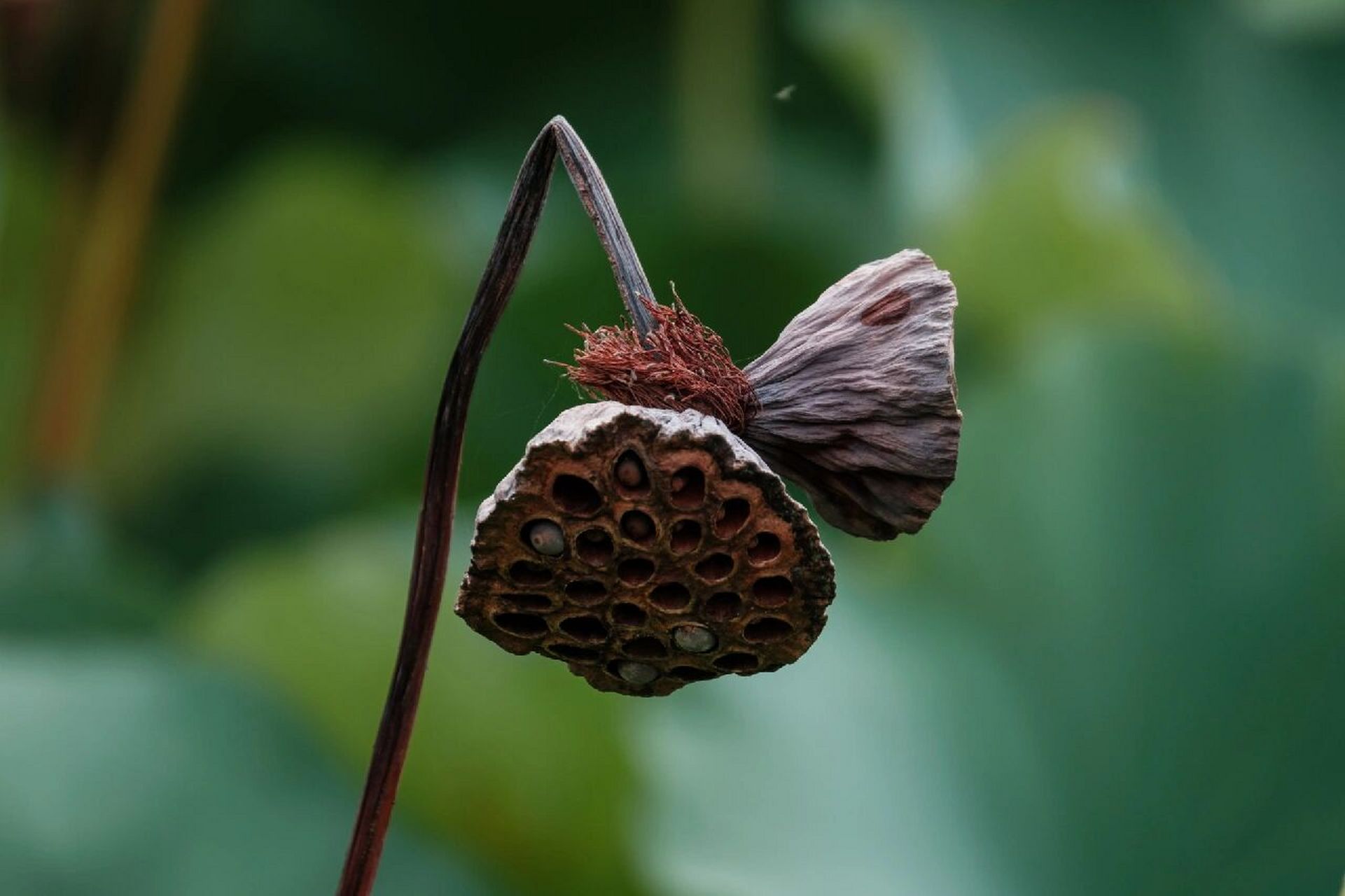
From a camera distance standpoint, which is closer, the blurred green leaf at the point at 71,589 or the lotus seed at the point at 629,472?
the lotus seed at the point at 629,472

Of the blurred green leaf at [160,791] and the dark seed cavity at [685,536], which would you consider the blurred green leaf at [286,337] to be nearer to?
the blurred green leaf at [160,791]

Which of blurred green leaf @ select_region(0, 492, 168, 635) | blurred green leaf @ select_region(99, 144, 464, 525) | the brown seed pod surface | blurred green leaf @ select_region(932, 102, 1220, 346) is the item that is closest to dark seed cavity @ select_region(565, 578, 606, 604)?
the brown seed pod surface

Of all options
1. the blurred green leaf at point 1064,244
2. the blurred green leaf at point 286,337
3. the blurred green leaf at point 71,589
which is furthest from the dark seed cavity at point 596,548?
the blurred green leaf at point 286,337

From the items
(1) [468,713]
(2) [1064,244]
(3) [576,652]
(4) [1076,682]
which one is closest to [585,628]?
(3) [576,652]

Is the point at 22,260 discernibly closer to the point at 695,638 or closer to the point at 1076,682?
the point at 1076,682

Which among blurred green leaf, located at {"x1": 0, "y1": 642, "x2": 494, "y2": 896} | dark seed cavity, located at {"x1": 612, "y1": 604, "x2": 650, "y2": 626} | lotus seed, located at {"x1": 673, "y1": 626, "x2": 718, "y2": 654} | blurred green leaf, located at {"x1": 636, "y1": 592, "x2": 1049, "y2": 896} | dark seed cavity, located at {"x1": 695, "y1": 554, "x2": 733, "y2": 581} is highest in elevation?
dark seed cavity, located at {"x1": 695, "y1": 554, "x2": 733, "y2": 581}

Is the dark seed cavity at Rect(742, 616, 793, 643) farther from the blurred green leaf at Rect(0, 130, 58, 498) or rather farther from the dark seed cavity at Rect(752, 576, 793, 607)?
the blurred green leaf at Rect(0, 130, 58, 498)

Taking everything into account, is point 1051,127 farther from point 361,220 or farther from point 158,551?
point 158,551
